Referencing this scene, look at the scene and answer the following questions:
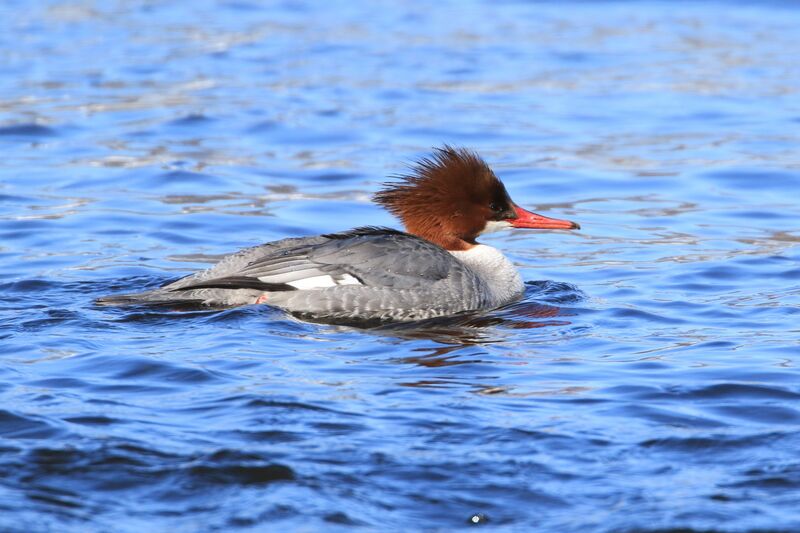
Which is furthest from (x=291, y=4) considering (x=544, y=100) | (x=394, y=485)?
(x=394, y=485)

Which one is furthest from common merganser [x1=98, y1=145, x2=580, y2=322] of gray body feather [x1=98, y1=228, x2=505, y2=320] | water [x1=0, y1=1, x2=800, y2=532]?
water [x1=0, y1=1, x2=800, y2=532]

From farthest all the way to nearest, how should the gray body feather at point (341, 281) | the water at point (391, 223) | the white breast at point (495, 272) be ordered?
1. the white breast at point (495, 272)
2. the gray body feather at point (341, 281)
3. the water at point (391, 223)

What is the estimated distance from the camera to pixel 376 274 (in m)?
7.98

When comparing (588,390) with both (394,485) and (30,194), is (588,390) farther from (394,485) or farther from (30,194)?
(30,194)

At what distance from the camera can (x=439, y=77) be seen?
16.7 m

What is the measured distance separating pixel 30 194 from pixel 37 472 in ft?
22.8

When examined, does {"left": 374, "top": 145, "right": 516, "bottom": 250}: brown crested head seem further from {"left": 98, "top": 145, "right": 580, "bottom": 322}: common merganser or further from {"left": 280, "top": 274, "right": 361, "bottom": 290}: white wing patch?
{"left": 280, "top": 274, "right": 361, "bottom": 290}: white wing patch

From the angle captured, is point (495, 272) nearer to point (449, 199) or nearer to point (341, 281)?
point (449, 199)

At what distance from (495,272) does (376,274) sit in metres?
1.03

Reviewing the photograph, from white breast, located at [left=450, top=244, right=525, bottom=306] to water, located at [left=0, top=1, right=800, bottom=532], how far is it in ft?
0.94

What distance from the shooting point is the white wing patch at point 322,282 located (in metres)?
7.86

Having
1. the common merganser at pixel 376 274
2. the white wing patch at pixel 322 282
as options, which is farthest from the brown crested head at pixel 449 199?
the white wing patch at pixel 322 282

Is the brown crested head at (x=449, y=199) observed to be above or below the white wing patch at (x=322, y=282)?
above

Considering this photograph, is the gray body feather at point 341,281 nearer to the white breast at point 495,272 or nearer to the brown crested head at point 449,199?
the white breast at point 495,272
